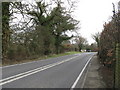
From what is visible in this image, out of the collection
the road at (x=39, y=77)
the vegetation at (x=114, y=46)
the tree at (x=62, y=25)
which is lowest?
the road at (x=39, y=77)

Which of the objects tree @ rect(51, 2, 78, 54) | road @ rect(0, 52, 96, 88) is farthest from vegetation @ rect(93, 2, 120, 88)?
tree @ rect(51, 2, 78, 54)

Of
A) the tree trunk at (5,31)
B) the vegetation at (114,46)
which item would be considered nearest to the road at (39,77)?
the vegetation at (114,46)

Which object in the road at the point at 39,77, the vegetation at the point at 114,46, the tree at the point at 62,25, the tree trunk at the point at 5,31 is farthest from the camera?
the tree at the point at 62,25

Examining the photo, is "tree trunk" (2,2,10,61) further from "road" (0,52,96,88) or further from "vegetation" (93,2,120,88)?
"vegetation" (93,2,120,88)

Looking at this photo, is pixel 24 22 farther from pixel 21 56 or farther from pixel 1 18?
pixel 1 18

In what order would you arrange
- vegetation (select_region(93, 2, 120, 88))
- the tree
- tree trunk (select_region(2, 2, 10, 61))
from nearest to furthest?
1. vegetation (select_region(93, 2, 120, 88))
2. tree trunk (select_region(2, 2, 10, 61))
3. the tree

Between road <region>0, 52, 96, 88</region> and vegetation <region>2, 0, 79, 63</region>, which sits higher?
vegetation <region>2, 0, 79, 63</region>

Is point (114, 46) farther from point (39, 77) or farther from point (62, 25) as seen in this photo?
point (62, 25)

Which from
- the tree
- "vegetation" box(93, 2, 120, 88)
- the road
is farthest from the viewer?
the tree

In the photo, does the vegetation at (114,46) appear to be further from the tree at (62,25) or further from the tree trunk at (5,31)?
the tree at (62,25)

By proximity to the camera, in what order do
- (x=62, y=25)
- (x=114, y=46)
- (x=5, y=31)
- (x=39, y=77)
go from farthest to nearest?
(x=62, y=25) < (x=5, y=31) < (x=39, y=77) < (x=114, y=46)

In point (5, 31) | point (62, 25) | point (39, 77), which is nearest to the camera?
point (39, 77)

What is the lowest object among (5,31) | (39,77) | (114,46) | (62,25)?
(39,77)

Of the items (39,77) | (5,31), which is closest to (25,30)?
(5,31)
